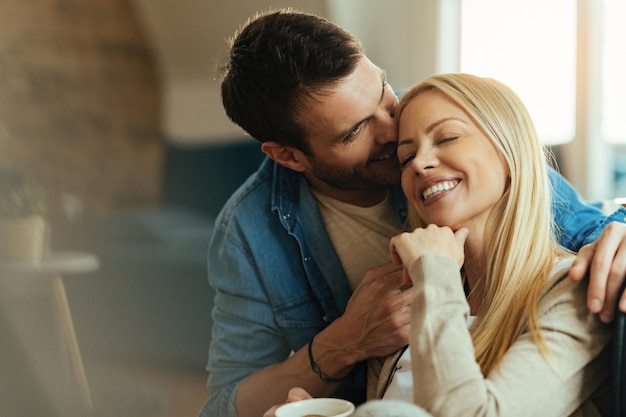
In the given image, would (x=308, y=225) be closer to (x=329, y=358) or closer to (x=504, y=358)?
(x=329, y=358)

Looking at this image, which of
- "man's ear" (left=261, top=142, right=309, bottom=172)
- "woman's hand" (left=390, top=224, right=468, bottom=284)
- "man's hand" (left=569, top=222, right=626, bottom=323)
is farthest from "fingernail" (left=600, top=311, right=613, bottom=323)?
"man's ear" (left=261, top=142, right=309, bottom=172)

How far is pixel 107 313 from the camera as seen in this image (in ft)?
9.27

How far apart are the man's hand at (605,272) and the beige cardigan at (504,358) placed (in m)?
0.03

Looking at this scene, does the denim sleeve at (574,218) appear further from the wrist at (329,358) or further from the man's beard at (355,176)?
the wrist at (329,358)

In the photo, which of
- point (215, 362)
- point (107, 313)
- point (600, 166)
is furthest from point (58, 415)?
point (600, 166)

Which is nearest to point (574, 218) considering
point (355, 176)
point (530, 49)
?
point (355, 176)

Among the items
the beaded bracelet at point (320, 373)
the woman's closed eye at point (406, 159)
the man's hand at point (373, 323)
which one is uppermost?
the woman's closed eye at point (406, 159)

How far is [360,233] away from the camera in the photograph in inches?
68.8

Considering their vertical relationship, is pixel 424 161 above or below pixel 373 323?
above

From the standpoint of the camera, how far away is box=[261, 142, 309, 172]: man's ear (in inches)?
67.3

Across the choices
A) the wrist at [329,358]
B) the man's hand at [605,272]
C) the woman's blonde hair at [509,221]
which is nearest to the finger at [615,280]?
the man's hand at [605,272]

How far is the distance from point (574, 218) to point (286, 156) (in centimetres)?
60

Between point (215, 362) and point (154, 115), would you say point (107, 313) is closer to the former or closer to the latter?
point (154, 115)

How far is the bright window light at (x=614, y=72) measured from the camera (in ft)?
11.0
